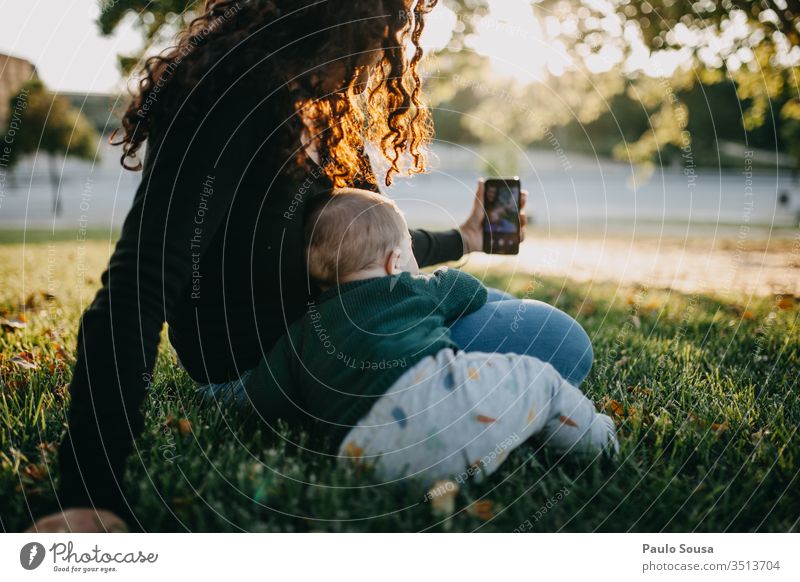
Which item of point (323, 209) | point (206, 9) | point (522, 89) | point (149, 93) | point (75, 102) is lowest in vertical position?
point (323, 209)

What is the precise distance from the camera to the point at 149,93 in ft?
5.87

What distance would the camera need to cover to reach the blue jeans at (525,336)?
194cm

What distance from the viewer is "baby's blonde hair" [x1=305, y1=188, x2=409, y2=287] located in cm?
186

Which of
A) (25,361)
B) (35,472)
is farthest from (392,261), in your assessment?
(25,361)

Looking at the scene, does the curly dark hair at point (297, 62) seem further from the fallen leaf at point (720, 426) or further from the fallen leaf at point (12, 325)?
the fallen leaf at point (12, 325)

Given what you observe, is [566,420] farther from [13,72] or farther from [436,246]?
[13,72]

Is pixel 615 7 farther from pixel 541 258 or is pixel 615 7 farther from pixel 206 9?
pixel 206 9

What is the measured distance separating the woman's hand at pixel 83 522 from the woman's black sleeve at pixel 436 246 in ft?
4.71

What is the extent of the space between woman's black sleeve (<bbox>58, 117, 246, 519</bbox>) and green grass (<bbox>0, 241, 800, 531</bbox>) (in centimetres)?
26

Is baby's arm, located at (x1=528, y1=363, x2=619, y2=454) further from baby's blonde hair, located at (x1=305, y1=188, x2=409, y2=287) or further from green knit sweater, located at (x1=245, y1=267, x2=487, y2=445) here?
baby's blonde hair, located at (x1=305, y1=188, x2=409, y2=287)

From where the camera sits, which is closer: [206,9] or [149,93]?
[149,93]

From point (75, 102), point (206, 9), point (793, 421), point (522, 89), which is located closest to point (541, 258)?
point (522, 89)

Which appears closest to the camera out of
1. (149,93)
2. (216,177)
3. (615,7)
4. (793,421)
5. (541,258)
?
(216,177)

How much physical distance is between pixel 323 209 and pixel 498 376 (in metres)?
0.72
